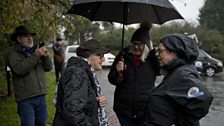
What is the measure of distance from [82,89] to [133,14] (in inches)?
80.0

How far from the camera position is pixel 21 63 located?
4379 mm

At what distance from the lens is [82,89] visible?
3.11 metres

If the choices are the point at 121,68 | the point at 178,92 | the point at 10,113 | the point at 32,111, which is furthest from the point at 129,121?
the point at 10,113

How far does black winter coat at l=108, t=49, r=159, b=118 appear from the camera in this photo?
4.16m

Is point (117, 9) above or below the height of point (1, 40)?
above

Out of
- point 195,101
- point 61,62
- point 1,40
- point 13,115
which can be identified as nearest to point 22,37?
point 195,101

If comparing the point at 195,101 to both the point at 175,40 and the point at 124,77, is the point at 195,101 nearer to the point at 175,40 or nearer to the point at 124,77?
the point at 175,40

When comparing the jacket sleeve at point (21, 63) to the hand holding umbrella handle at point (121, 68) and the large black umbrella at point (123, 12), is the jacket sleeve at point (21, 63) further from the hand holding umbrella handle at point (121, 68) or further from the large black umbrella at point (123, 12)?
the hand holding umbrella handle at point (121, 68)

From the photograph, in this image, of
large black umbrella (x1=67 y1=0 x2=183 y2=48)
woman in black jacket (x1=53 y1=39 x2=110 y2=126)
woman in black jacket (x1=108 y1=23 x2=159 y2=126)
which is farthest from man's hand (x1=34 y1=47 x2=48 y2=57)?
woman in black jacket (x1=53 y1=39 x2=110 y2=126)

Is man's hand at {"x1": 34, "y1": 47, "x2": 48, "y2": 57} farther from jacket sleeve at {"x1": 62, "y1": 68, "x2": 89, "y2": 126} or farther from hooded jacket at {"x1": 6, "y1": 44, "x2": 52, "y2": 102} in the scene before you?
jacket sleeve at {"x1": 62, "y1": 68, "x2": 89, "y2": 126}

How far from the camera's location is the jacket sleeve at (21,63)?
172 inches

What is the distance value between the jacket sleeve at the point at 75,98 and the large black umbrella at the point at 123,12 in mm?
1662

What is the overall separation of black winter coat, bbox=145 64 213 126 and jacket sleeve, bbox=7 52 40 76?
2.04m

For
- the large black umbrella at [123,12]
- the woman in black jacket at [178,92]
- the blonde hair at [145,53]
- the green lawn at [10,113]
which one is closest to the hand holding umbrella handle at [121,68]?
the blonde hair at [145,53]
